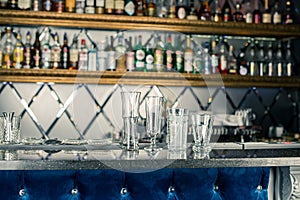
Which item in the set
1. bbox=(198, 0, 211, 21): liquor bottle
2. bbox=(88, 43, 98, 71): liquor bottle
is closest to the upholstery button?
bbox=(88, 43, 98, 71): liquor bottle

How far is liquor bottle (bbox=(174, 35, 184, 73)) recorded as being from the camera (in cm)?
355

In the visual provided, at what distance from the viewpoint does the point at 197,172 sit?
1465mm

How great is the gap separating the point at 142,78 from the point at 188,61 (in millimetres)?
381

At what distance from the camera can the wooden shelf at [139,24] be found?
320 centimetres

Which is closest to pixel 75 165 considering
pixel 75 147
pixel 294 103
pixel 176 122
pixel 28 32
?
pixel 176 122

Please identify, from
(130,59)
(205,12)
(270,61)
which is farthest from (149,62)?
(270,61)

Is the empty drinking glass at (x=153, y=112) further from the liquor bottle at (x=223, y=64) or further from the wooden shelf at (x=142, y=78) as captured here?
the liquor bottle at (x=223, y=64)

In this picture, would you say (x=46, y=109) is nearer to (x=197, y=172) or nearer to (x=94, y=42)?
(x=94, y=42)

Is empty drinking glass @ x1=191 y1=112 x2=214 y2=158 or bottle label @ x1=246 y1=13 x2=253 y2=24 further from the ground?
bottle label @ x1=246 y1=13 x2=253 y2=24

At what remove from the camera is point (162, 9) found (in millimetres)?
3545

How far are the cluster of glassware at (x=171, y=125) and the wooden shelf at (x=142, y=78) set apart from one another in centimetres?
175

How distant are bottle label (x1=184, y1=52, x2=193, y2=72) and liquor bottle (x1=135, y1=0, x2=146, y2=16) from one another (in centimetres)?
41

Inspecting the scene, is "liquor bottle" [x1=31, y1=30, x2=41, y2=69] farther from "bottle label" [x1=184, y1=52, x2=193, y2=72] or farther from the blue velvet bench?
the blue velvet bench

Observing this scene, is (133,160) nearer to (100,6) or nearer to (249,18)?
(100,6)
